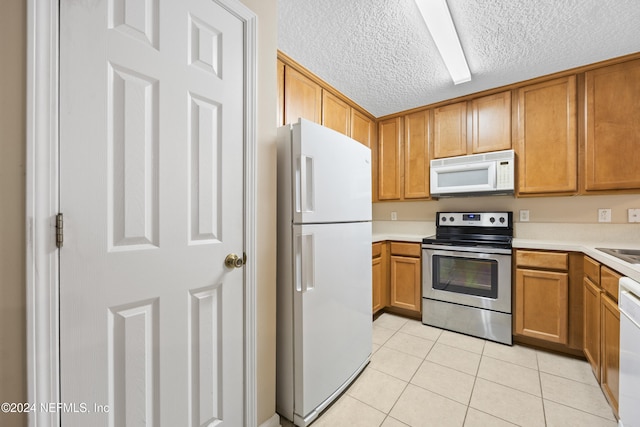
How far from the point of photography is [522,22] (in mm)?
1626

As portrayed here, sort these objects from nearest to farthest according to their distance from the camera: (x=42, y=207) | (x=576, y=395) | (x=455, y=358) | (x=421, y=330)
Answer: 1. (x=42, y=207)
2. (x=576, y=395)
3. (x=455, y=358)
4. (x=421, y=330)

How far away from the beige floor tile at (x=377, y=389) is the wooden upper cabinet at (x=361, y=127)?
231cm

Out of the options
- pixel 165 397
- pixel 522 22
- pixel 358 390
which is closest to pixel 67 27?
pixel 165 397

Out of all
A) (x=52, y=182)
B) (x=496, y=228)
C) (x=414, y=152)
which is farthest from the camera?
(x=414, y=152)

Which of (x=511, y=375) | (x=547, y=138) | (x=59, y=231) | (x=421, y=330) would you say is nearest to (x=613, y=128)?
(x=547, y=138)

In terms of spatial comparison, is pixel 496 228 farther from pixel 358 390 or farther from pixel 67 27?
pixel 67 27

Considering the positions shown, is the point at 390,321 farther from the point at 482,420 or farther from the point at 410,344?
the point at 482,420

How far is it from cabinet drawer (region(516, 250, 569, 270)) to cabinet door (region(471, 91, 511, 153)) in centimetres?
106

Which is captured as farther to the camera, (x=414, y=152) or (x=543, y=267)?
(x=414, y=152)

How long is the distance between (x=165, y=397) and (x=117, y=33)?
1.28m

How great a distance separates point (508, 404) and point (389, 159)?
2538 millimetres

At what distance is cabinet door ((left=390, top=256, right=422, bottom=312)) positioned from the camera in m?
2.72

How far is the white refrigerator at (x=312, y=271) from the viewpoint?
1.38 m

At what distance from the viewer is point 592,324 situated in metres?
1.73
